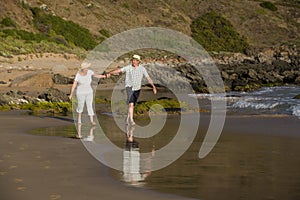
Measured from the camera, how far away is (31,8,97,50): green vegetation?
48.3 meters

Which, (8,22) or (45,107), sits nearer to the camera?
(45,107)

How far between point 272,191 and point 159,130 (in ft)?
19.6

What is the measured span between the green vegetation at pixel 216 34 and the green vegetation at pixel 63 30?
18.1 meters

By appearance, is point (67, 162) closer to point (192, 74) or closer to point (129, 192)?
point (129, 192)

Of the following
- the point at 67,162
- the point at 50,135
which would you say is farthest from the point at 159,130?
the point at 67,162

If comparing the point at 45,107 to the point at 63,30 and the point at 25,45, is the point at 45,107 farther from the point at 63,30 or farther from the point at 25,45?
the point at 63,30

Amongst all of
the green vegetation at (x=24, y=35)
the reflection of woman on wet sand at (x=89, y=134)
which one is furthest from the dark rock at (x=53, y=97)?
the green vegetation at (x=24, y=35)

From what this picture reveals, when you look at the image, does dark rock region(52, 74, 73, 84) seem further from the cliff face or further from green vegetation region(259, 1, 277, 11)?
green vegetation region(259, 1, 277, 11)

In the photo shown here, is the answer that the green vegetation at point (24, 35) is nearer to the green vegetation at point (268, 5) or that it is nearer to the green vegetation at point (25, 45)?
the green vegetation at point (25, 45)

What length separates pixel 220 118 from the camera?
1480 centimetres

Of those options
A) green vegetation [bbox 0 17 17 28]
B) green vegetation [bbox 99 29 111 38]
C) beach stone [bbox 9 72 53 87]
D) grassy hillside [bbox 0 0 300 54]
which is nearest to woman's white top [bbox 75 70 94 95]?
beach stone [bbox 9 72 53 87]

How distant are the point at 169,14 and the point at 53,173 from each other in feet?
214

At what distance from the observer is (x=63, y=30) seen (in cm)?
5072

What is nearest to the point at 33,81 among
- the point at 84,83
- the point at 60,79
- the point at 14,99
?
the point at 60,79
